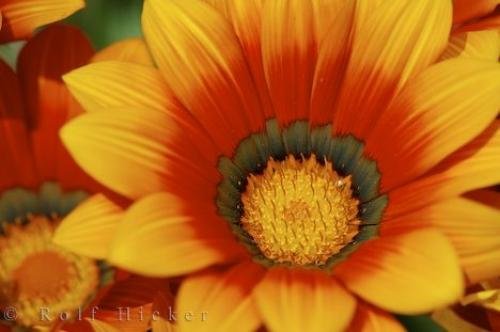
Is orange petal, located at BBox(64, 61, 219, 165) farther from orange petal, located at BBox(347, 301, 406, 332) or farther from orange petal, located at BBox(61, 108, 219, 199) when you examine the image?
orange petal, located at BBox(347, 301, 406, 332)

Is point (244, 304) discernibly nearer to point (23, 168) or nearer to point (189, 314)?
point (189, 314)

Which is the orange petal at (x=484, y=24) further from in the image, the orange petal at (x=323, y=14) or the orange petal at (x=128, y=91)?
the orange petal at (x=128, y=91)

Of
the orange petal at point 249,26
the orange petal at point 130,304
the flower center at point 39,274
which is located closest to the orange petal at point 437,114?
the orange petal at point 249,26

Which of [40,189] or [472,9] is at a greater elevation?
[472,9]

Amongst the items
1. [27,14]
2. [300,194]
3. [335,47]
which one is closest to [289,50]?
[335,47]

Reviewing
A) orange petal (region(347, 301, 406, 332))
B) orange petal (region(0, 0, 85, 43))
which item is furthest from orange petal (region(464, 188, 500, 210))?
orange petal (region(0, 0, 85, 43))

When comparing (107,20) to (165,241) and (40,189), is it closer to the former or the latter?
(40,189)

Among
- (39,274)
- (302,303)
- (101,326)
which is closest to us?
(302,303)

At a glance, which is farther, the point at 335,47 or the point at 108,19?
the point at 108,19

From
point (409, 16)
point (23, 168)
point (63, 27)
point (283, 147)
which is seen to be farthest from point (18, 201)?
point (409, 16)
